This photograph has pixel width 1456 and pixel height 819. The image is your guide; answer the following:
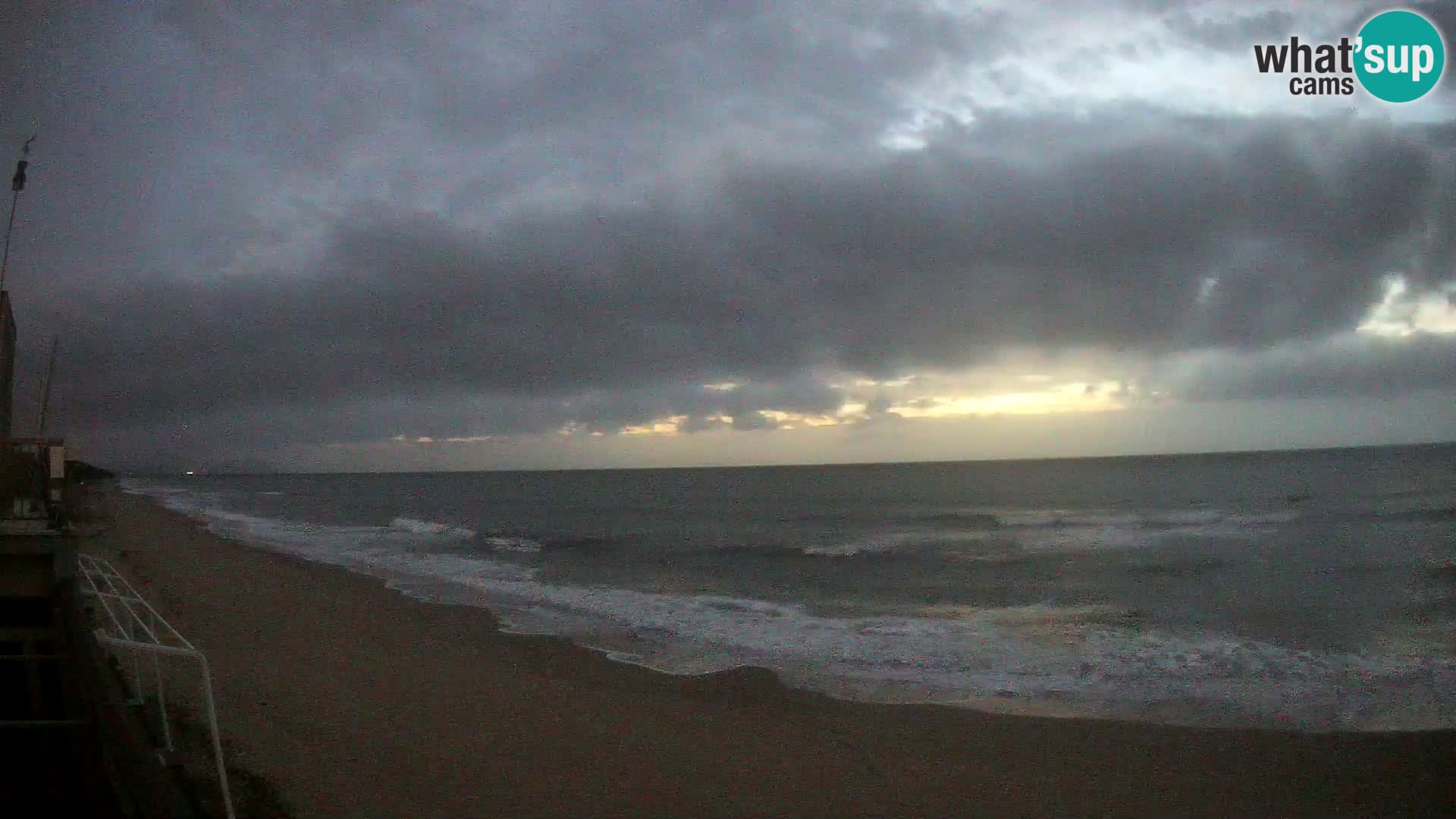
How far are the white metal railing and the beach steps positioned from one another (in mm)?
216

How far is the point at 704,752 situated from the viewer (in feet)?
27.4

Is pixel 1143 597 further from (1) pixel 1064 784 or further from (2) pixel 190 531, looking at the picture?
(2) pixel 190 531

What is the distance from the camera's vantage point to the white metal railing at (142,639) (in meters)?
5.04

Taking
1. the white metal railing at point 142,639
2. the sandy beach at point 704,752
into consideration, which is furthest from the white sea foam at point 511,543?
the sandy beach at point 704,752

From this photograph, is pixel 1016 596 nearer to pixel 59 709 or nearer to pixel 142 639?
pixel 142 639

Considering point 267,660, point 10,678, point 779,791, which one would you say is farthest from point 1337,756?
point 10,678

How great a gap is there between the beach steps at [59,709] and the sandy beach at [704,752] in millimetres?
1175

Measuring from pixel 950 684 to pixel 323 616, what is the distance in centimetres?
1131

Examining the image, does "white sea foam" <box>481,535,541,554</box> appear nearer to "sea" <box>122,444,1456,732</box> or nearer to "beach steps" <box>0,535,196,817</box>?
"sea" <box>122,444,1456,732</box>

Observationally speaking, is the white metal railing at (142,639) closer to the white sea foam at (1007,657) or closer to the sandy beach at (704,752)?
the sandy beach at (704,752)

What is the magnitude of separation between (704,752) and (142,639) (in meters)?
8.51

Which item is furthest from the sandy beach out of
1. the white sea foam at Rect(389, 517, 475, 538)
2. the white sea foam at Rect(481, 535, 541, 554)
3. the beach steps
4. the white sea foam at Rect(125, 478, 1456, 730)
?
the white sea foam at Rect(389, 517, 475, 538)

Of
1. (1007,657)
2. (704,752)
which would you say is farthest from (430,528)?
(704,752)

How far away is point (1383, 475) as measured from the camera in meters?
69.4
